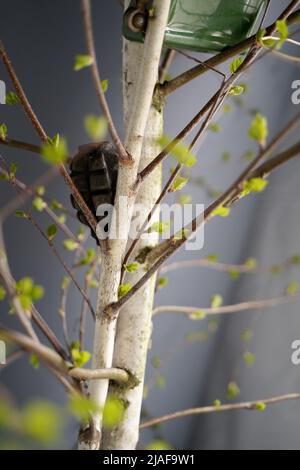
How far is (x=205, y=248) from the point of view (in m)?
1.15

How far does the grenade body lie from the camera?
572mm

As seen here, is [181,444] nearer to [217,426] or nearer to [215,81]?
[217,426]

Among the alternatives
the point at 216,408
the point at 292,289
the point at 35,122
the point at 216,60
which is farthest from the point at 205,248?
the point at 35,122

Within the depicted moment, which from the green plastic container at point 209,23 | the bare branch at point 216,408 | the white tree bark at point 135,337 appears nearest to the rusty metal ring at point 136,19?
the green plastic container at point 209,23

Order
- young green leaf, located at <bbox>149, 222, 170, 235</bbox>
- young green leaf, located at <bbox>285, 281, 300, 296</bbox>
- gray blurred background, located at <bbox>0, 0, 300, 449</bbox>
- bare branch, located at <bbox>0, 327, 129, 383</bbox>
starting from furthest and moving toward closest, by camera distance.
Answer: young green leaf, located at <bbox>285, 281, 300, 296</bbox>, gray blurred background, located at <bbox>0, 0, 300, 449</bbox>, young green leaf, located at <bbox>149, 222, 170, 235</bbox>, bare branch, located at <bbox>0, 327, 129, 383</bbox>

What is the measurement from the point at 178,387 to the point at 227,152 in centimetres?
64

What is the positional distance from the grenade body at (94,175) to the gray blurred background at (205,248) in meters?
0.30

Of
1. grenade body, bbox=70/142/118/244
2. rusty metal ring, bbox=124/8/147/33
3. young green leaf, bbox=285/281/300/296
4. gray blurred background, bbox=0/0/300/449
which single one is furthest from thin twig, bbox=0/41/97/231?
young green leaf, bbox=285/281/300/296

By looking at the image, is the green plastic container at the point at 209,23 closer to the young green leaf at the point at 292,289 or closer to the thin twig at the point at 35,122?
the thin twig at the point at 35,122

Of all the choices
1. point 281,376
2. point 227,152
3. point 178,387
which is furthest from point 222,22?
point 178,387

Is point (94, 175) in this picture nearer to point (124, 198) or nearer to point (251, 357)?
point (124, 198)

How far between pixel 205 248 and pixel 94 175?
0.63m

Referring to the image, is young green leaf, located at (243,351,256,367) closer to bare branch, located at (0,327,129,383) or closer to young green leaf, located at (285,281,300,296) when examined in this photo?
young green leaf, located at (285,281,300,296)

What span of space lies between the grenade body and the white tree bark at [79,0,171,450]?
0.09ft
